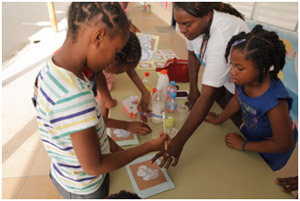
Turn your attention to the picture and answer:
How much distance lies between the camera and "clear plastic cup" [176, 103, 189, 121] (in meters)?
1.38

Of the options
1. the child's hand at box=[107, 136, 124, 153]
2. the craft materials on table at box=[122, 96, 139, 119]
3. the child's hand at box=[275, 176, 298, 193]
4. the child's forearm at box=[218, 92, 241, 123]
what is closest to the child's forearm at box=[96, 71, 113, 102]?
the craft materials on table at box=[122, 96, 139, 119]

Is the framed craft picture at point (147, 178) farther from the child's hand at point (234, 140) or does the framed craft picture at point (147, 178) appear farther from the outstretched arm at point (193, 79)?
the outstretched arm at point (193, 79)

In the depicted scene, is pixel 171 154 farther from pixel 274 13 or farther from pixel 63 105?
pixel 274 13

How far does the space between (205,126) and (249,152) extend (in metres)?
0.29

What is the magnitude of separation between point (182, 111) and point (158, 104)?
0.18 m

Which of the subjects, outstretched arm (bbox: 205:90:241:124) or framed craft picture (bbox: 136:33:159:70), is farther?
framed craft picture (bbox: 136:33:159:70)

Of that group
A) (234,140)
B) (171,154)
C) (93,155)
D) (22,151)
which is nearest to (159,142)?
(171,154)

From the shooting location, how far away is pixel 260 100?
1061 mm

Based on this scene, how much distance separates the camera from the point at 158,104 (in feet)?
4.71

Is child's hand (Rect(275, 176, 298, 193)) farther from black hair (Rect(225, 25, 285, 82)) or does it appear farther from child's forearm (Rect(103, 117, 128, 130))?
child's forearm (Rect(103, 117, 128, 130))

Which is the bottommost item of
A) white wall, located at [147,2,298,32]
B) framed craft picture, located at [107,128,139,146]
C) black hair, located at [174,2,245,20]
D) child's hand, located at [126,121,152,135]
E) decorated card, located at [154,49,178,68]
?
framed craft picture, located at [107,128,139,146]

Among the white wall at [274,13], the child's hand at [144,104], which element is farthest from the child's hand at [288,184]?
the white wall at [274,13]

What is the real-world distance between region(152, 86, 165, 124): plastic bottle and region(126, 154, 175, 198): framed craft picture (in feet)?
1.04

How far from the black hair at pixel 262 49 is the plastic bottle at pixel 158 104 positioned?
1.94 ft
